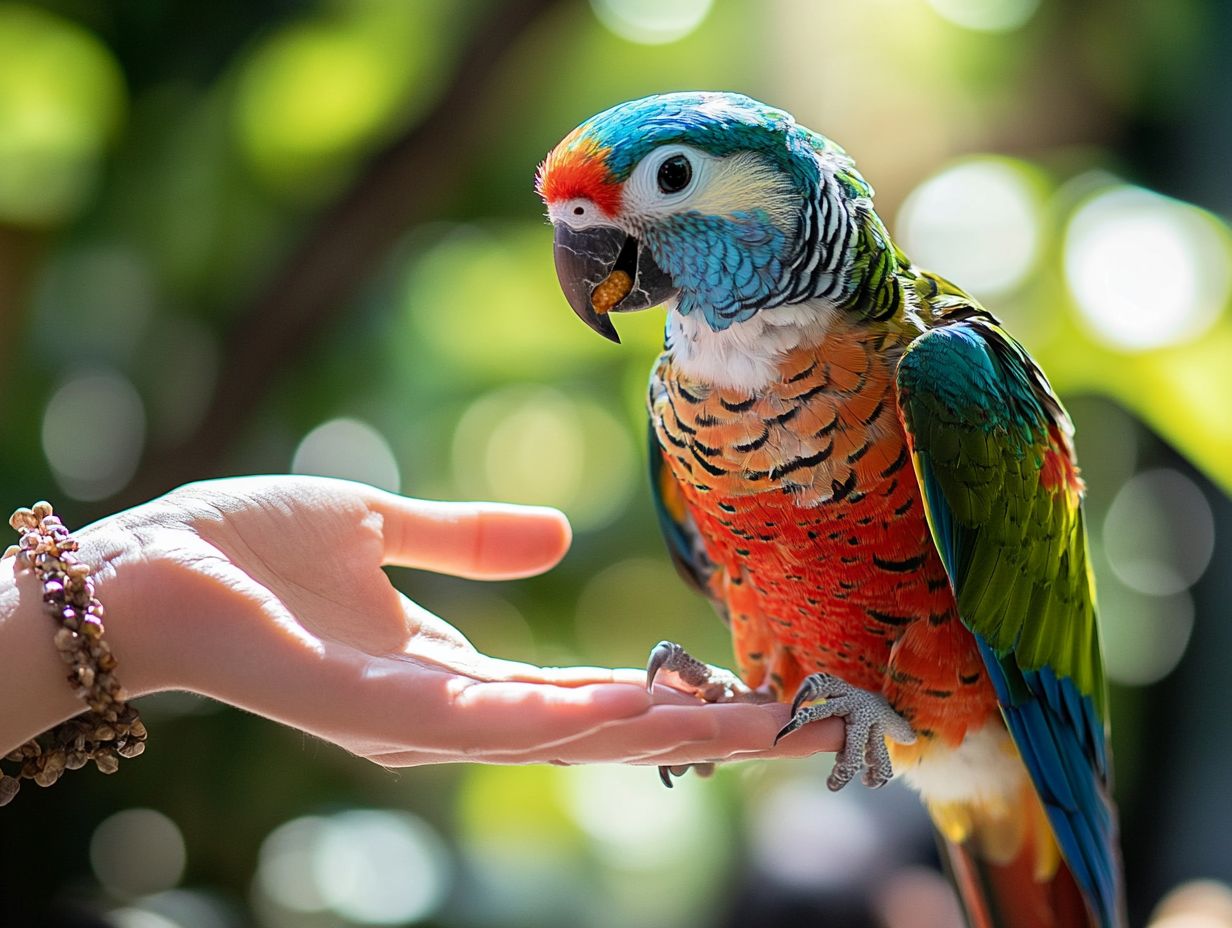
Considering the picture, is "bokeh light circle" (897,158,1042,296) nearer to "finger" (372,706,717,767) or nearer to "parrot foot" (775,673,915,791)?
"parrot foot" (775,673,915,791)

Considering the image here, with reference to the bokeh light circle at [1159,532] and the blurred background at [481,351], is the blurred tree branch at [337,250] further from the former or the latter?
the bokeh light circle at [1159,532]

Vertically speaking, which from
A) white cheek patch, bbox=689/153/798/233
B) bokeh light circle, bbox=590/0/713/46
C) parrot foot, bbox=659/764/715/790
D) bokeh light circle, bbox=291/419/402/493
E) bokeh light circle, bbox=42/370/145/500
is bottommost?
parrot foot, bbox=659/764/715/790

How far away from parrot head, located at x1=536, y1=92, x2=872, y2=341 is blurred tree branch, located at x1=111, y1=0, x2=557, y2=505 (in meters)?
1.48

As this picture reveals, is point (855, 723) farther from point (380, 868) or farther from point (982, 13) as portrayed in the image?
point (982, 13)

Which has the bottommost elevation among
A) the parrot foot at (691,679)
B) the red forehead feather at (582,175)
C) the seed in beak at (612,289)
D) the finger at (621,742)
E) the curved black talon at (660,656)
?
the parrot foot at (691,679)

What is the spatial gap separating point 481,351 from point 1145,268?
1593mm

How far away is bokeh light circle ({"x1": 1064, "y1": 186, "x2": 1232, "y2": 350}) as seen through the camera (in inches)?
91.1

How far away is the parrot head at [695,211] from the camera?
3.78 ft

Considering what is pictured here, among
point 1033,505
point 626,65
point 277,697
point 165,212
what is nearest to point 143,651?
point 277,697

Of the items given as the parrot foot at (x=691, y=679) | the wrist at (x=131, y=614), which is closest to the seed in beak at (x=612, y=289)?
the parrot foot at (x=691, y=679)

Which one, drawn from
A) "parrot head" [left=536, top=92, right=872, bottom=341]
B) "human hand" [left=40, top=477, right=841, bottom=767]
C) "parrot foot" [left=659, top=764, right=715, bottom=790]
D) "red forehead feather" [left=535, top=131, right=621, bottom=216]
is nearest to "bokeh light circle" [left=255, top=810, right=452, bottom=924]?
"parrot foot" [left=659, top=764, right=715, bottom=790]

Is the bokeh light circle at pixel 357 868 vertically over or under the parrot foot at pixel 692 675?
under

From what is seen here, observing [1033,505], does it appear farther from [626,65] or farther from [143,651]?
[626,65]

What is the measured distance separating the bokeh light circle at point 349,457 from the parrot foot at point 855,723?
1685mm
